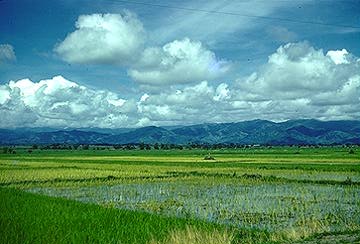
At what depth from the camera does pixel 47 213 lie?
13914 millimetres

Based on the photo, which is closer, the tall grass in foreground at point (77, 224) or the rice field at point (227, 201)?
the tall grass in foreground at point (77, 224)

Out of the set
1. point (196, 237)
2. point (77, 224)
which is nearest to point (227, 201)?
point (196, 237)

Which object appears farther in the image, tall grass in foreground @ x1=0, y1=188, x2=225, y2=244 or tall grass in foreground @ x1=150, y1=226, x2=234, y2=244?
tall grass in foreground @ x1=150, y1=226, x2=234, y2=244

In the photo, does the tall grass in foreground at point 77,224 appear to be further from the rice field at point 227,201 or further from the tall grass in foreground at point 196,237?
the tall grass in foreground at point 196,237

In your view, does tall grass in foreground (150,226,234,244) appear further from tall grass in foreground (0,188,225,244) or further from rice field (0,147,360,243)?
tall grass in foreground (0,188,225,244)

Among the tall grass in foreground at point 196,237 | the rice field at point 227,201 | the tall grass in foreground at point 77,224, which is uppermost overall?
the tall grass in foreground at point 77,224

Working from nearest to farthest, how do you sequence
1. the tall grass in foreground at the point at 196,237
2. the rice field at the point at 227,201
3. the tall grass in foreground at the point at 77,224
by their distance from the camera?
the tall grass in foreground at the point at 77,224 < the tall grass in foreground at the point at 196,237 < the rice field at the point at 227,201

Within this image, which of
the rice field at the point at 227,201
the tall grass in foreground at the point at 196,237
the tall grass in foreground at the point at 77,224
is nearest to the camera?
the tall grass in foreground at the point at 77,224

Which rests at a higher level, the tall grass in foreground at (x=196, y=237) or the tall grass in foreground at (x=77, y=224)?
the tall grass in foreground at (x=77, y=224)

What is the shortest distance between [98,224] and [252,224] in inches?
203

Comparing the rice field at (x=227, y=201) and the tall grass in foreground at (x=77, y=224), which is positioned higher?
the tall grass in foreground at (x=77, y=224)

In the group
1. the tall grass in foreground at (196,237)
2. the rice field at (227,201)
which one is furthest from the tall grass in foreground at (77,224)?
the tall grass in foreground at (196,237)

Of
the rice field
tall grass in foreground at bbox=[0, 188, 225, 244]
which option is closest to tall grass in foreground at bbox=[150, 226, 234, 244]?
the rice field

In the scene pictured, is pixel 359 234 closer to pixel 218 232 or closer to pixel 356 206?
pixel 218 232
